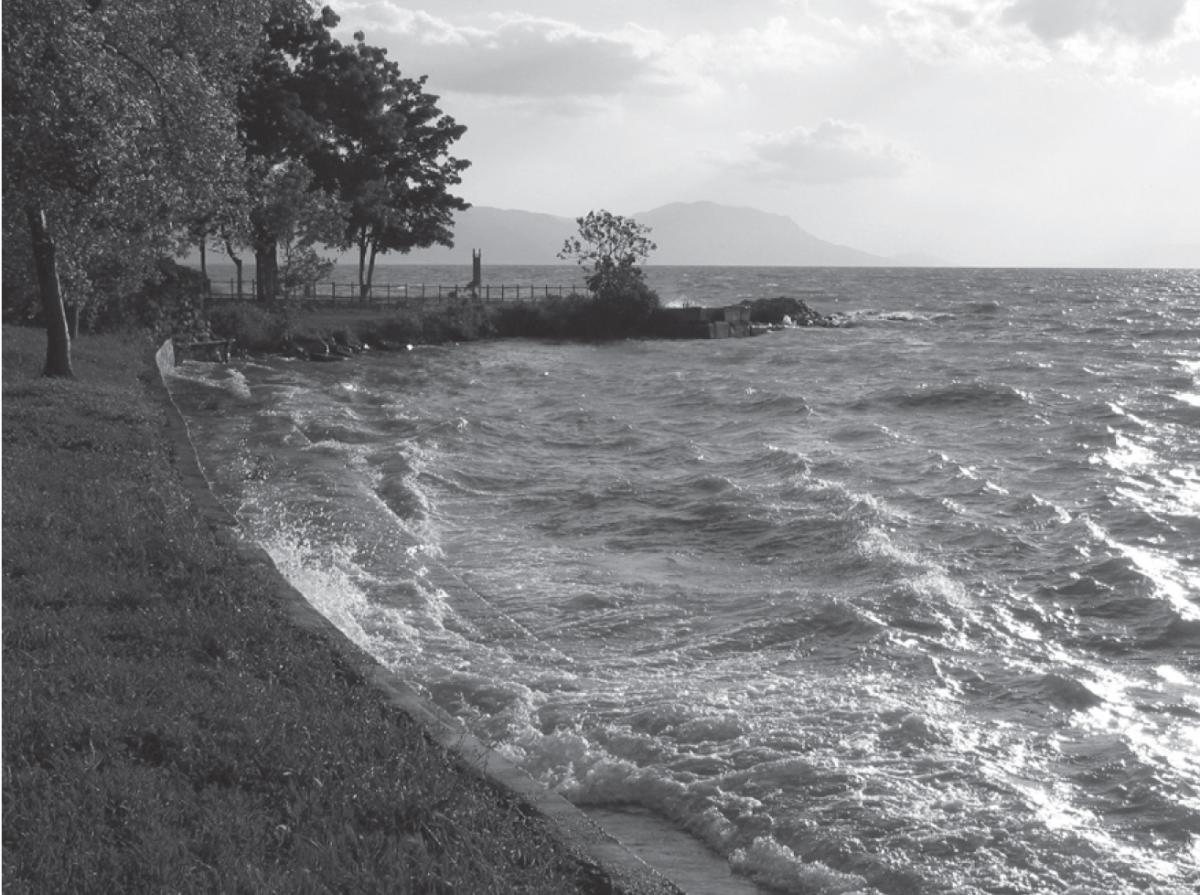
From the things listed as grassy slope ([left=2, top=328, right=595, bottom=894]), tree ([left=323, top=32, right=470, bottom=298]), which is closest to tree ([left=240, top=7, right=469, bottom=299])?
tree ([left=323, top=32, right=470, bottom=298])

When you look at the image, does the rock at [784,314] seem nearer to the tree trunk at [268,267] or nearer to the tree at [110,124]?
the tree trunk at [268,267]

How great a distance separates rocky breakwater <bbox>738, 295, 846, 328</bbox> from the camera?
7876 centimetres

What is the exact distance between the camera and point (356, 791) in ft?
20.0

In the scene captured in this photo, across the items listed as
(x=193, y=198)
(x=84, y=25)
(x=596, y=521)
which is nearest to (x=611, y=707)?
(x=596, y=521)

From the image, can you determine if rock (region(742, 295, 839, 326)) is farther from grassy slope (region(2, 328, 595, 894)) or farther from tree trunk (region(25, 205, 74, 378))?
grassy slope (region(2, 328, 595, 894))

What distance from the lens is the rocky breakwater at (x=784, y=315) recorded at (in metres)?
78.8

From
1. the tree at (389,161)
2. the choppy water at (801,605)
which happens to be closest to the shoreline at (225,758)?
the choppy water at (801,605)

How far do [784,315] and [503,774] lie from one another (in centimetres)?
7473

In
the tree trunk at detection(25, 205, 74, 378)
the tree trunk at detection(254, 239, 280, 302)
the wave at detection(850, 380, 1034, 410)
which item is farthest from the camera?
the tree trunk at detection(254, 239, 280, 302)

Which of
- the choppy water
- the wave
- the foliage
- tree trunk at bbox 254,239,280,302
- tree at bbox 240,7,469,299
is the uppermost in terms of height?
tree at bbox 240,7,469,299

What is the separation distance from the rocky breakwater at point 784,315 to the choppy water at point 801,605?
147 ft

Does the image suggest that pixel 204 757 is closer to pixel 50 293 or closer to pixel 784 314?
pixel 50 293

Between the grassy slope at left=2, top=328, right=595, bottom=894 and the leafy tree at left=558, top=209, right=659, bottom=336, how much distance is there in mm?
57574

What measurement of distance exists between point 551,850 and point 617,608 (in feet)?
24.9
